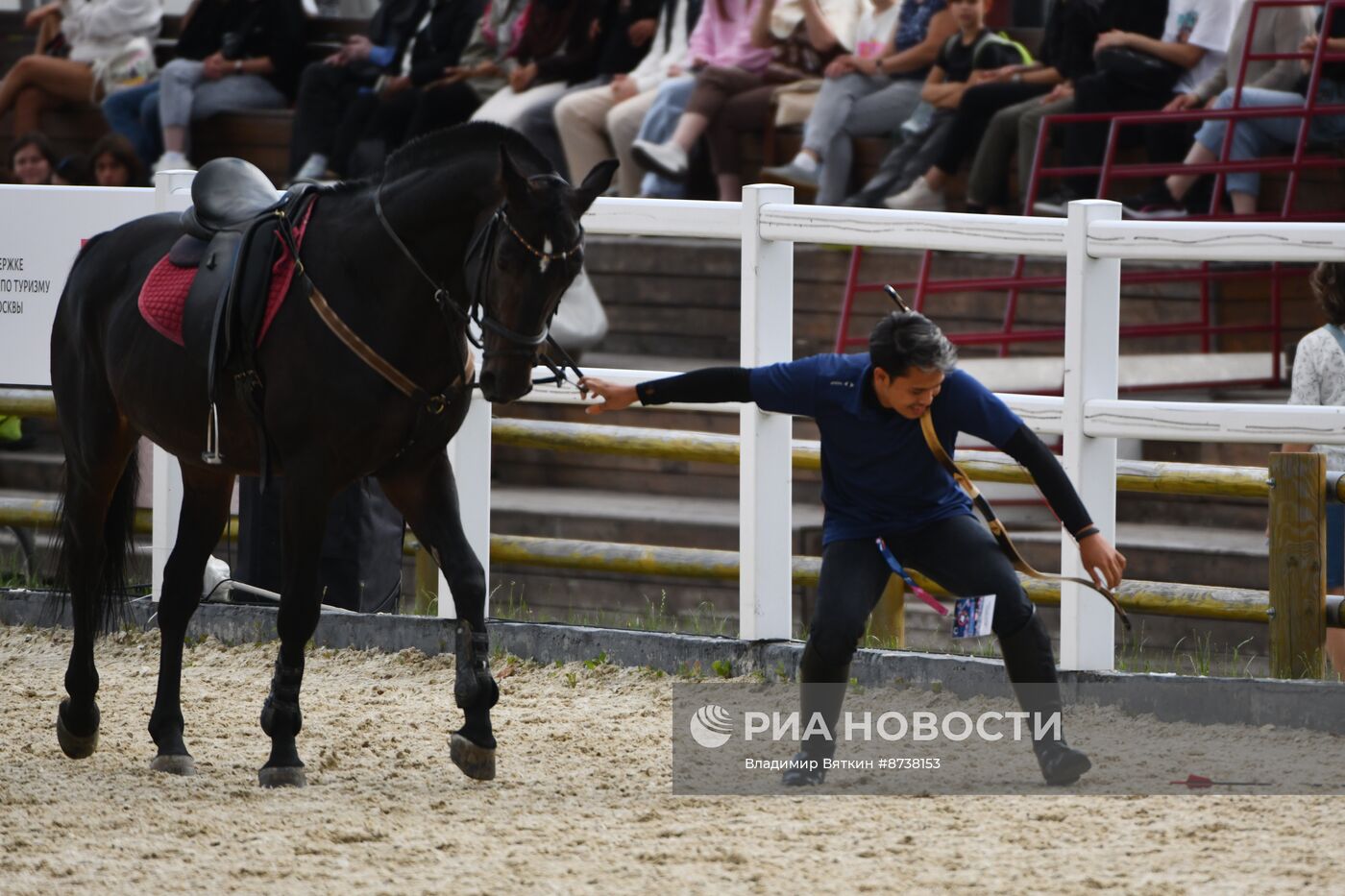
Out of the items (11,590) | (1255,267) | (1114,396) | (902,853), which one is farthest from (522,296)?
(1255,267)

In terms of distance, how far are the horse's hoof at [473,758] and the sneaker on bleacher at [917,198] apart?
6.21 metres

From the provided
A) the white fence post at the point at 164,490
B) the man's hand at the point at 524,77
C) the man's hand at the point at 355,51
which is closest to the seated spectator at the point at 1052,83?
the man's hand at the point at 524,77

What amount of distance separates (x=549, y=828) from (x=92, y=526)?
209 centimetres

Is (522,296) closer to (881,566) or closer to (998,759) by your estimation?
(881,566)

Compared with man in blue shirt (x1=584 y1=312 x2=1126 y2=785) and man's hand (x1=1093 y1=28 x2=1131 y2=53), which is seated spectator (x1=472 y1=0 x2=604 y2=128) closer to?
man's hand (x1=1093 y1=28 x2=1131 y2=53)

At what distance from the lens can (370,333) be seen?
5.50m

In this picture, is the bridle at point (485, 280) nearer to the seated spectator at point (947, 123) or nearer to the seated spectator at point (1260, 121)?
the seated spectator at point (1260, 121)

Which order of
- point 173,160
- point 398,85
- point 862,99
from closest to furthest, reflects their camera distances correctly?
point 862,99 → point 398,85 → point 173,160

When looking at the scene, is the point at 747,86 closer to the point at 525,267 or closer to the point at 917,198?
the point at 917,198

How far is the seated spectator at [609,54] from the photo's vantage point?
1268cm

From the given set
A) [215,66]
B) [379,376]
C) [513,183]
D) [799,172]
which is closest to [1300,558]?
[513,183]

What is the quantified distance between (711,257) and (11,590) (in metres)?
5.34

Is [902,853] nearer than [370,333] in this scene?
Yes

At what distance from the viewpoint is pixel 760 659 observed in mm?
6781
